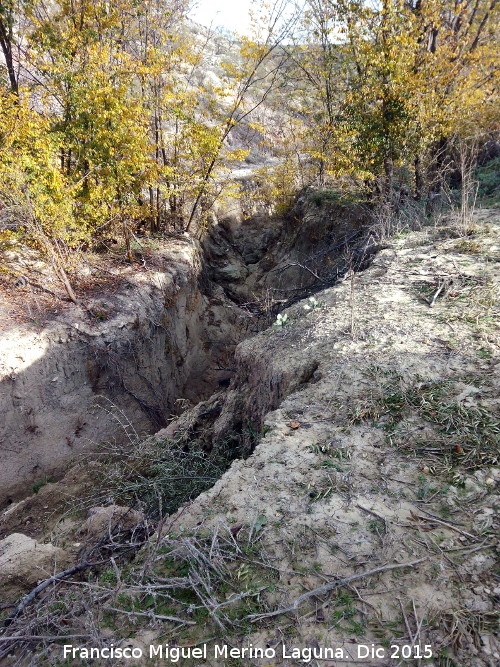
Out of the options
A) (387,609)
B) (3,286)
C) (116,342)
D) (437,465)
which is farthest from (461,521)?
(3,286)

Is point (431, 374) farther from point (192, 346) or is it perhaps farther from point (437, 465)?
point (192, 346)

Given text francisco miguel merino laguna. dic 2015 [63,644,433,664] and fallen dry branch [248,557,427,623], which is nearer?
text francisco miguel merino laguna. dic 2015 [63,644,433,664]

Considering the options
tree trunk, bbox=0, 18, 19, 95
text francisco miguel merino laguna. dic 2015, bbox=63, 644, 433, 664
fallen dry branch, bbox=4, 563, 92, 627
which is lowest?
fallen dry branch, bbox=4, 563, 92, 627

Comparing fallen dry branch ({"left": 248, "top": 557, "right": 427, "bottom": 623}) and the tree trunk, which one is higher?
the tree trunk

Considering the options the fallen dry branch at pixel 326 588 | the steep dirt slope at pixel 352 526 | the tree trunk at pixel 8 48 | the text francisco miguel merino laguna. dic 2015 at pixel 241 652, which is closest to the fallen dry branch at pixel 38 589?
the steep dirt slope at pixel 352 526

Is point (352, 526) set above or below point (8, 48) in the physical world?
below

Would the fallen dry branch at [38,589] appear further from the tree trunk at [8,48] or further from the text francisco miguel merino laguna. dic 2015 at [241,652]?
the tree trunk at [8,48]

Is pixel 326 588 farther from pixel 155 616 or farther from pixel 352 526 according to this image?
pixel 155 616

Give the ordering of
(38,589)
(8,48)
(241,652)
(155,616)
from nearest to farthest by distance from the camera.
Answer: (241,652), (155,616), (38,589), (8,48)

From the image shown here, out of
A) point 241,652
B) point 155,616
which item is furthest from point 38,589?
point 241,652

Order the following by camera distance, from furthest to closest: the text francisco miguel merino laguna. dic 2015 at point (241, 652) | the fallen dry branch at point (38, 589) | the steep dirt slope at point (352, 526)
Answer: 1. the fallen dry branch at point (38, 589)
2. the steep dirt slope at point (352, 526)
3. the text francisco miguel merino laguna. dic 2015 at point (241, 652)

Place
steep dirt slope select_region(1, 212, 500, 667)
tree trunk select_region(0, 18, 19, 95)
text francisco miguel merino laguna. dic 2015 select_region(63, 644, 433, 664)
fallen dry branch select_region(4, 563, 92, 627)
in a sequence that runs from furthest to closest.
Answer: tree trunk select_region(0, 18, 19, 95)
fallen dry branch select_region(4, 563, 92, 627)
steep dirt slope select_region(1, 212, 500, 667)
text francisco miguel merino laguna. dic 2015 select_region(63, 644, 433, 664)

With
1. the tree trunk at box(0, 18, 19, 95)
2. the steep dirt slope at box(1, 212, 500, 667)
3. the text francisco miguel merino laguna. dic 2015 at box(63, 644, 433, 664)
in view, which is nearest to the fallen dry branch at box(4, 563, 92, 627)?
the steep dirt slope at box(1, 212, 500, 667)

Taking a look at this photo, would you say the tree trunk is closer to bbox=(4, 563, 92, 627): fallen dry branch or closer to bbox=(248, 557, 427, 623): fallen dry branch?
bbox=(4, 563, 92, 627): fallen dry branch
